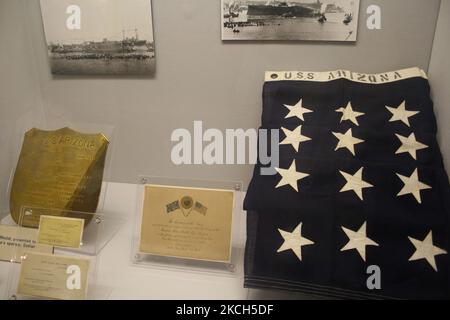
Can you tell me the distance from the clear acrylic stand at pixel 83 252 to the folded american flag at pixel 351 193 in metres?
0.33

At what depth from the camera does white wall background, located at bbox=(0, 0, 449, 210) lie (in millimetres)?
830

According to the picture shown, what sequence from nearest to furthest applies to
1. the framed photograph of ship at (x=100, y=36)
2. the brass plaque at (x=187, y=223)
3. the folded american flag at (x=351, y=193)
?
the folded american flag at (x=351, y=193) < the brass plaque at (x=187, y=223) < the framed photograph of ship at (x=100, y=36)

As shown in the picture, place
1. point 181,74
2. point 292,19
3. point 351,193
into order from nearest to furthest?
1. point 351,193
2. point 292,19
3. point 181,74

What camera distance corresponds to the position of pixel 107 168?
2.76 ft

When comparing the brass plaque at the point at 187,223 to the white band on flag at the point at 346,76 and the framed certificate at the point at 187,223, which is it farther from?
the white band on flag at the point at 346,76

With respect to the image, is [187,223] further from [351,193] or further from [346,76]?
[346,76]

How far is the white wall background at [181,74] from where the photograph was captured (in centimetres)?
83

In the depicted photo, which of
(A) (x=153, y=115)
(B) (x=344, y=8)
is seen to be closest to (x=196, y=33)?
(A) (x=153, y=115)

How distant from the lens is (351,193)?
0.71 m

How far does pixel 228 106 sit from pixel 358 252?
0.52 m

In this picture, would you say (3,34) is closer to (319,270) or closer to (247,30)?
(247,30)

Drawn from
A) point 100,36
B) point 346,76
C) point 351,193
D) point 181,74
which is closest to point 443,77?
point 346,76

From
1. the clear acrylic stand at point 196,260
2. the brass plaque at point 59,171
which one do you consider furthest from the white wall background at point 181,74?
the clear acrylic stand at point 196,260

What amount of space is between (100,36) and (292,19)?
53 centimetres
